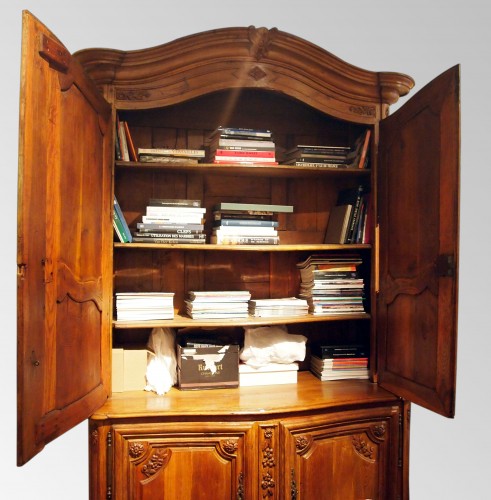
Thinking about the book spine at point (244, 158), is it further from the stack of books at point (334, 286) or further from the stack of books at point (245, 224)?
the stack of books at point (334, 286)

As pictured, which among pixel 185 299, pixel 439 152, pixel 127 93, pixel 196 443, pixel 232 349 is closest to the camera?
pixel 439 152

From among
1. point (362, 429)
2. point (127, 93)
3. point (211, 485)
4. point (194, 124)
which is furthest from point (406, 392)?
point (127, 93)

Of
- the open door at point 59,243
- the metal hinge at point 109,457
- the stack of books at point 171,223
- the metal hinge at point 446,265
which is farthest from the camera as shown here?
the stack of books at point 171,223

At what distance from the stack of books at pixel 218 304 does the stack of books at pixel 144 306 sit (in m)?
0.11

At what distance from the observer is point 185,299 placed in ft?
8.46

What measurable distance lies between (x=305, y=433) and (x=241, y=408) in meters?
0.30

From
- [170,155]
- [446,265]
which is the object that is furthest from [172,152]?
[446,265]

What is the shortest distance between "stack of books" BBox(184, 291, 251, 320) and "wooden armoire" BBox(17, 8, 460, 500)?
72 mm

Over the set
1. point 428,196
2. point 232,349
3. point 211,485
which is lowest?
point 211,485

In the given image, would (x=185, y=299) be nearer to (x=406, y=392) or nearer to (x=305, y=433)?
(x=305, y=433)

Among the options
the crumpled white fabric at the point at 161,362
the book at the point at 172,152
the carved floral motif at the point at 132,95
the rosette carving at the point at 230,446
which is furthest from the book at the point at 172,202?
the rosette carving at the point at 230,446

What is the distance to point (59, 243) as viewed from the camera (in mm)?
1741

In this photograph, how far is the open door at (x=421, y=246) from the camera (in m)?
1.89

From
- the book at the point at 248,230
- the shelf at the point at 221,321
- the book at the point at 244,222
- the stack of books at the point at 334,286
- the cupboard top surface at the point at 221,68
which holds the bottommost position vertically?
the shelf at the point at 221,321
